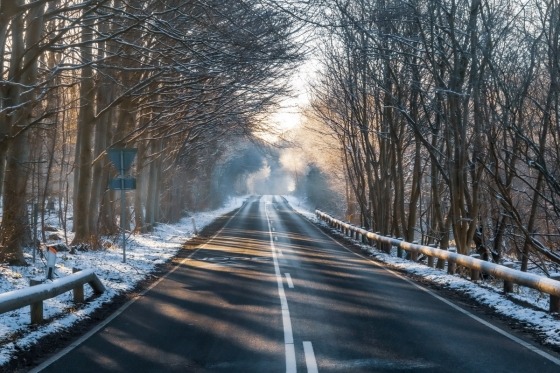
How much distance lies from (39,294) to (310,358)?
409 cm

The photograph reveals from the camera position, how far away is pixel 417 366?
834 centimetres

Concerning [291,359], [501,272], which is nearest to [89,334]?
[291,359]

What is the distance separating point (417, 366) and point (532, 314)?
14.5 feet

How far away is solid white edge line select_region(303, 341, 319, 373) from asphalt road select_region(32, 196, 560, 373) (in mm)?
12

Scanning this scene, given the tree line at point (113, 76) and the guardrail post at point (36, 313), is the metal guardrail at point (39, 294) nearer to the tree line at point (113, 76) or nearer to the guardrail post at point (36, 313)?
the guardrail post at point (36, 313)

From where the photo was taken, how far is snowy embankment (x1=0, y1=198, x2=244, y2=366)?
9.89 metres

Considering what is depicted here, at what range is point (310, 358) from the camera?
8742mm

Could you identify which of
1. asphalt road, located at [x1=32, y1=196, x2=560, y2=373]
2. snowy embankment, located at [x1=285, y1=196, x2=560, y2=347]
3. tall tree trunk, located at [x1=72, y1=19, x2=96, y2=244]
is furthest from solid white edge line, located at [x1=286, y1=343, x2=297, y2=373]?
tall tree trunk, located at [x1=72, y1=19, x2=96, y2=244]

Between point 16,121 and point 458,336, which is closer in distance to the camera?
point 458,336

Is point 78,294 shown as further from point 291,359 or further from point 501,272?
point 501,272

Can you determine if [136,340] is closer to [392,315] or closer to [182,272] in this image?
[392,315]

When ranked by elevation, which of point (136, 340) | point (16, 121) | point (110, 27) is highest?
point (110, 27)

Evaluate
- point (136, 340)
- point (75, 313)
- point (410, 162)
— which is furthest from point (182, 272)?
point (410, 162)

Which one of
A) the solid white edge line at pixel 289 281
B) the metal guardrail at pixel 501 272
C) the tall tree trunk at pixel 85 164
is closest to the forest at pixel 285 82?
the tall tree trunk at pixel 85 164
